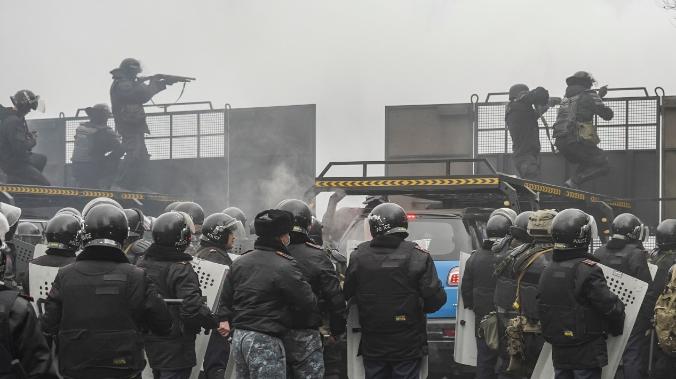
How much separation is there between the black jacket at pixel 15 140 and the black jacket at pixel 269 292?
10206mm

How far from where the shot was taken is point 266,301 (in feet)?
25.5

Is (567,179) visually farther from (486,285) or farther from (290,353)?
(290,353)

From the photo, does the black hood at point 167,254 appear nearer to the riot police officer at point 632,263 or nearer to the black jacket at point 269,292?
the black jacket at point 269,292

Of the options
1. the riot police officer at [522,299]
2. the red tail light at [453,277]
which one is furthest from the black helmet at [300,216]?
the red tail light at [453,277]

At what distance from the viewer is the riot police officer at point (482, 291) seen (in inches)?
395

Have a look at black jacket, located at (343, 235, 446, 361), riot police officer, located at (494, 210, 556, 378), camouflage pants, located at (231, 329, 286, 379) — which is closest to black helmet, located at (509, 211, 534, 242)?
riot police officer, located at (494, 210, 556, 378)

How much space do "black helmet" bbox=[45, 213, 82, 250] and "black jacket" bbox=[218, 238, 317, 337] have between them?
4.34 feet

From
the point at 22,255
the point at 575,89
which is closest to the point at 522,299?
the point at 22,255

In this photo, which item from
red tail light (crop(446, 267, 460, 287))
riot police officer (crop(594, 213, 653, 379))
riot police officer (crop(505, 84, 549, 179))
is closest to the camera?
riot police officer (crop(594, 213, 653, 379))

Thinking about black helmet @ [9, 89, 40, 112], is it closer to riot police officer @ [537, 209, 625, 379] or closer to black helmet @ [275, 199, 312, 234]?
black helmet @ [275, 199, 312, 234]

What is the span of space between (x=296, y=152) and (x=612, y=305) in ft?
32.8

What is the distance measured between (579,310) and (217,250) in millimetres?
3149

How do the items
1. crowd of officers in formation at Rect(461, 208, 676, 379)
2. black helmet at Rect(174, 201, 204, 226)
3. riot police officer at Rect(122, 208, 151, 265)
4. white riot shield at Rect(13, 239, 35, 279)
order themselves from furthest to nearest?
black helmet at Rect(174, 201, 204, 226) → white riot shield at Rect(13, 239, 35, 279) → riot police officer at Rect(122, 208, 151, 265) → crowd of officers in formation at Rect(461, 208, 676, 379)

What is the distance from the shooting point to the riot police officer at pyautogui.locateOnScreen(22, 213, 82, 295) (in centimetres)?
834
